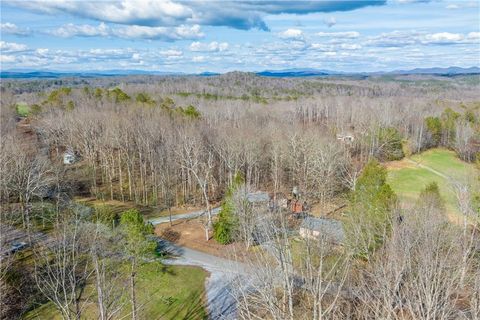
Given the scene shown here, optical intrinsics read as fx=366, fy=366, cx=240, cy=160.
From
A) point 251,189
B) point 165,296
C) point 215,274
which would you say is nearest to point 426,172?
point 251,189

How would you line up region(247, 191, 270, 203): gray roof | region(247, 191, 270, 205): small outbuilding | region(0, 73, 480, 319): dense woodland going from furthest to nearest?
region(247, 191, 270, 203): gray roof, region(247, 191, 270, 205): small outbuilding, region(0, 73, 480, 319): dense woodland

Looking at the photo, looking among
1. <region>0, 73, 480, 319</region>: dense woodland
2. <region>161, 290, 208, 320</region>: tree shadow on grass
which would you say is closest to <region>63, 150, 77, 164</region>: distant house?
<region>0, 73, 480, 319</region>: dense woodland

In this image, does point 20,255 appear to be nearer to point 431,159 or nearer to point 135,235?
point 135,235

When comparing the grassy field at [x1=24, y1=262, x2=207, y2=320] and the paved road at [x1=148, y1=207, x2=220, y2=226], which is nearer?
the grassy field at [x1=24, y1=262, x2=207, y2=320]

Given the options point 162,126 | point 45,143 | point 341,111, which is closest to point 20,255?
point 162,126

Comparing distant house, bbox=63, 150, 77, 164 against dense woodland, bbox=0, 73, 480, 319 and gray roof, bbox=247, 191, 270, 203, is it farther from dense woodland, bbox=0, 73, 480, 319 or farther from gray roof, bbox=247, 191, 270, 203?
gray roof, bbox=247, 191, 270, 203

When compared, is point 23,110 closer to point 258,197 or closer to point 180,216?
point 180,216
